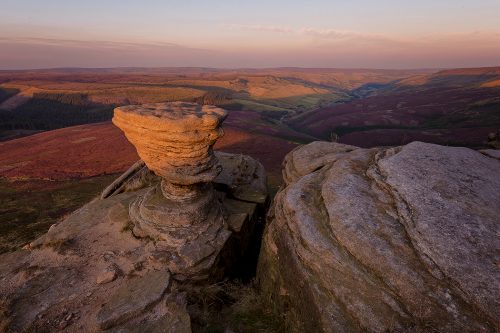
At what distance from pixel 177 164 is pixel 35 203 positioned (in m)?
25.5

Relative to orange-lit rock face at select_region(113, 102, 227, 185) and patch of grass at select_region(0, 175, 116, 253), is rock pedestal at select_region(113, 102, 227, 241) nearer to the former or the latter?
orange-lit rock face at select_region(113, 102, 227, 185)

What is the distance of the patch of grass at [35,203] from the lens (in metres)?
21.1

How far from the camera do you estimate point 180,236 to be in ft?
36.3

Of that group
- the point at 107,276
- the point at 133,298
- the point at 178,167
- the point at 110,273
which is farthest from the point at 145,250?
the point at 178,167

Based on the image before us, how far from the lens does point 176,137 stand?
1067cm

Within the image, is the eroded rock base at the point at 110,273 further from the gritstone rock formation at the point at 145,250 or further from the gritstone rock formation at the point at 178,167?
the gritstone rock formation at the point at 178,167

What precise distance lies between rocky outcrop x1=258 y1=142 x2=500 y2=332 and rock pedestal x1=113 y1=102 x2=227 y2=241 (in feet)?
9.16

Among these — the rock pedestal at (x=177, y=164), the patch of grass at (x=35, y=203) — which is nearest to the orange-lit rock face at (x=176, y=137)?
the rock pedestal at (x=177, y=164)

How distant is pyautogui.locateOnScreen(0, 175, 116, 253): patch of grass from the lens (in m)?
21.1

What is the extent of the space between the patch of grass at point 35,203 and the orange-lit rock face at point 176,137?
13591mm

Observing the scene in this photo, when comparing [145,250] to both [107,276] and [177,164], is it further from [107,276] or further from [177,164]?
[177,164]

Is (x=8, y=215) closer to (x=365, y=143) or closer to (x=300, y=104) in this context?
(x=365, y=143)

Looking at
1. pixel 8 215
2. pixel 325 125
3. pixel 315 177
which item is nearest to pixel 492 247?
pixel 315 177

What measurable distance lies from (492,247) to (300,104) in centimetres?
15294
